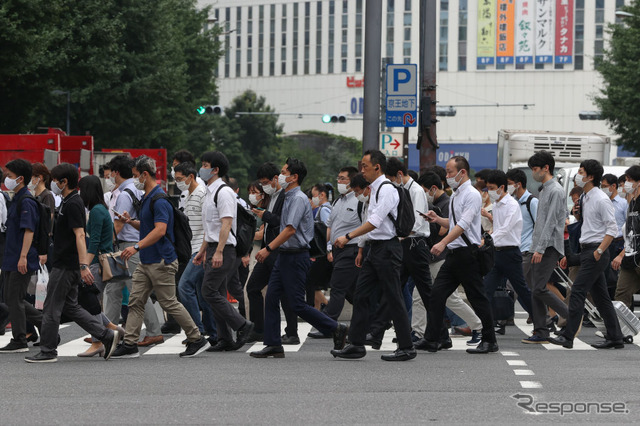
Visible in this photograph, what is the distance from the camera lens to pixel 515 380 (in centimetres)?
965

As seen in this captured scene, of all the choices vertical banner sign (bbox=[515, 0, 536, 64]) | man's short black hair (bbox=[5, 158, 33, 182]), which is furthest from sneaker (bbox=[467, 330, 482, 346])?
vertical banner sign (bbox=[515, 0, 536, 64])

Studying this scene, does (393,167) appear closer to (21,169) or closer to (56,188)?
(56,188)

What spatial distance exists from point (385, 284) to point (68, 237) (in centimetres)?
271

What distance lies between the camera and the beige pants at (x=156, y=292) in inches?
436

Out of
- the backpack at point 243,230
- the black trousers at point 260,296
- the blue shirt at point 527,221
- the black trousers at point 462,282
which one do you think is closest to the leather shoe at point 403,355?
the black trousers at point 462,282

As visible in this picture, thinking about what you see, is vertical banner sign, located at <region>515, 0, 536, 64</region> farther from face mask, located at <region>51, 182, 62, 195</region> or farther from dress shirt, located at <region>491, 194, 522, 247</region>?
face mask, located at <region>51, 182, 62, 195</region>

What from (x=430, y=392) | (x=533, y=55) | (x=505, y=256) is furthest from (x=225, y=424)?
(x=533, y=55)

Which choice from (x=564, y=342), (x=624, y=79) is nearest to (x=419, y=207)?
(x=564, y=342)

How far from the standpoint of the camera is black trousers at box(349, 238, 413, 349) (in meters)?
10.8

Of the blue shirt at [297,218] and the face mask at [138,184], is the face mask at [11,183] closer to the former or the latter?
the face mask at [138,184]

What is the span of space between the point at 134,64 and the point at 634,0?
16.5 metres

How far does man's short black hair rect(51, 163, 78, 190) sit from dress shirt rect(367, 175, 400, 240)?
8.42ft

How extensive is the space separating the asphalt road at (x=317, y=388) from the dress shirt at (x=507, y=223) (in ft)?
4.15

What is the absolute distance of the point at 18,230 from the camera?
11.3 m
